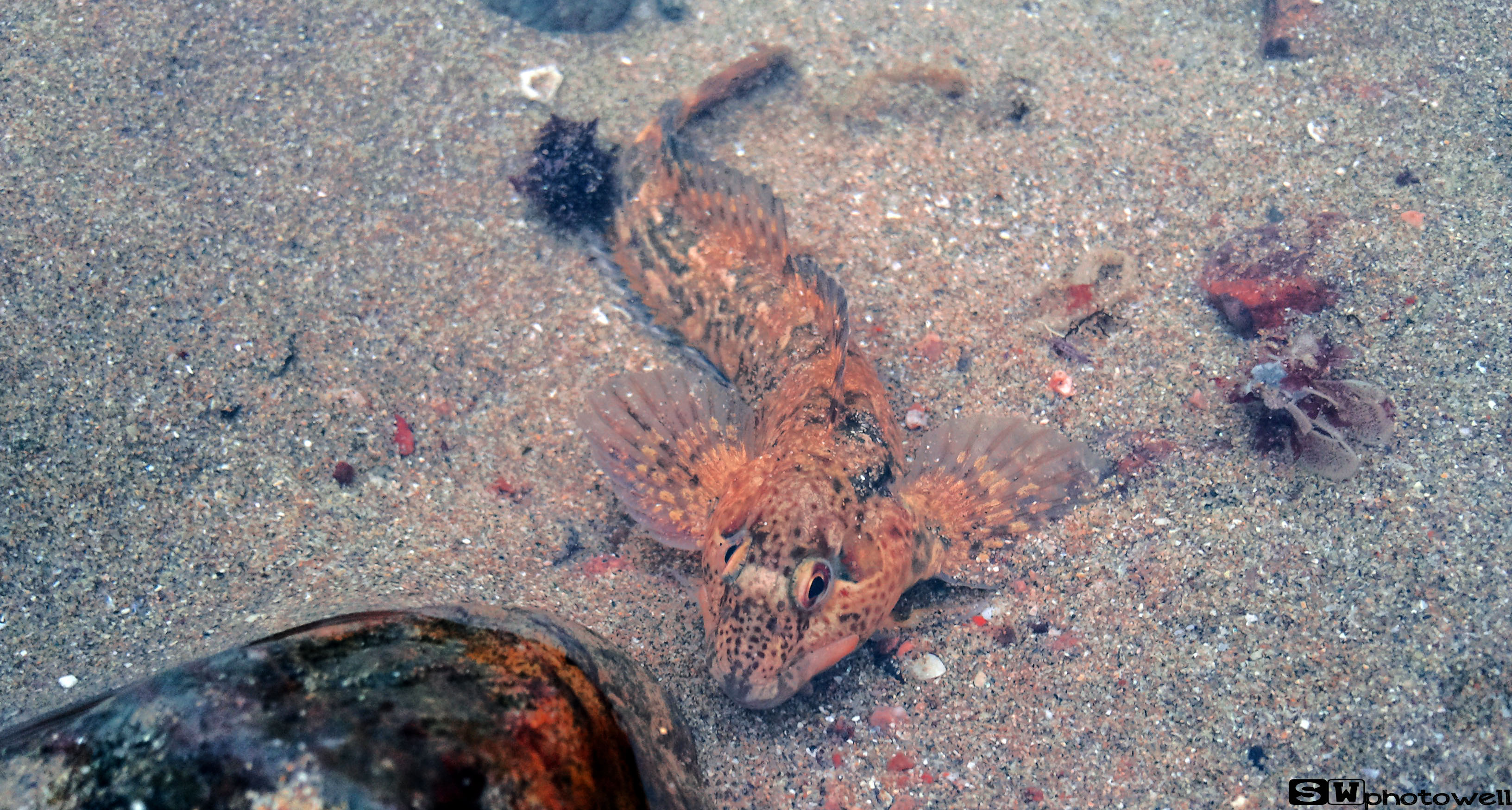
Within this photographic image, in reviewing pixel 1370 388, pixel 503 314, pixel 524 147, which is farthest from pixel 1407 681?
pixel 524 147

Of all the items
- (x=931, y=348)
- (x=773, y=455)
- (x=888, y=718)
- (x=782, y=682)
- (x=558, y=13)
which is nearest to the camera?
(x=782, y=682)

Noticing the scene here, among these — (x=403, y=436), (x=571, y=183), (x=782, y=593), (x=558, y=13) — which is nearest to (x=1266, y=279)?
(x=782, y=593)

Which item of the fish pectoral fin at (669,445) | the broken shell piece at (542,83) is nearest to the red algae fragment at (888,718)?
the fish pectoral fin at (669,445)

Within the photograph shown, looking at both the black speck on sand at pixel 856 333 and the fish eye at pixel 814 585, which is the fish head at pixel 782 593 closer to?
the fish eye at pixel 814 585

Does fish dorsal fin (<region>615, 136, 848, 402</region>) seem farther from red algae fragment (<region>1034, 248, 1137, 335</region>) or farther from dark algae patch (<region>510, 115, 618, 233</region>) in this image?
red algae fragment (<region>1034, 248, 1137, 335</region>)

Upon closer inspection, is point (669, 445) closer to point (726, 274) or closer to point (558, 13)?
point (726, 274)

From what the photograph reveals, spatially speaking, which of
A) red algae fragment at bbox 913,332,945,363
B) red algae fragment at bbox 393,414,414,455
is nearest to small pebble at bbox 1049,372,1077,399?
red algae fragment at bbox 913,332,945,363

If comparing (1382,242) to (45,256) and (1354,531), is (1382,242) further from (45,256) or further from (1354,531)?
(45,256)
